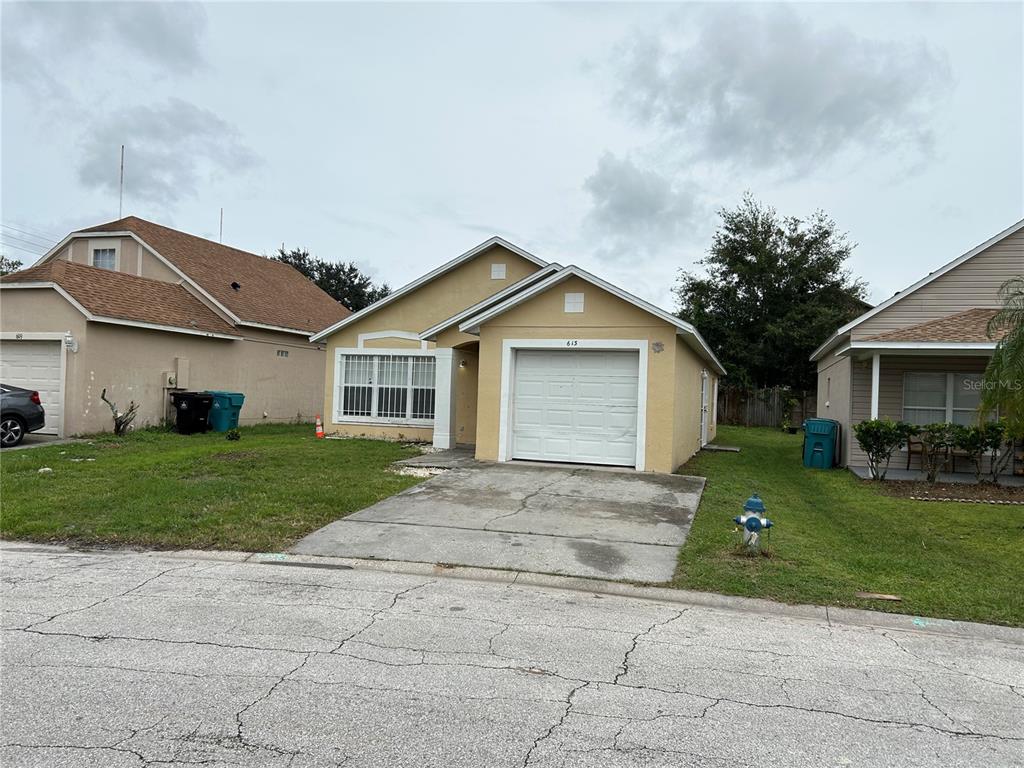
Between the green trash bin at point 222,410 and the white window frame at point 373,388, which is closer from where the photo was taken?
the white window frame at point 373,388

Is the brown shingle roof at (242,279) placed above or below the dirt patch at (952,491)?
above

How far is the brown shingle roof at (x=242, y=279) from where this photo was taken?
74.2ft

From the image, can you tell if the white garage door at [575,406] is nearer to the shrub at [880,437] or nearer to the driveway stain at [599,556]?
the shrub at [880,437]

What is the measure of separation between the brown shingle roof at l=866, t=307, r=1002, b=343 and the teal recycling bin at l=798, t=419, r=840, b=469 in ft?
7.69

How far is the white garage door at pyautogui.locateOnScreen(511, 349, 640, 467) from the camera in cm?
1323

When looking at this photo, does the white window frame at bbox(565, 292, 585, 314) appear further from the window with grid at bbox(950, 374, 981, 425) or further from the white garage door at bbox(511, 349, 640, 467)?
the window with grid at bbox(950, 374, 981, 425)

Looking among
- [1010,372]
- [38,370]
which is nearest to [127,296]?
[38,370]

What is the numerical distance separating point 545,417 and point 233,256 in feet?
59.6

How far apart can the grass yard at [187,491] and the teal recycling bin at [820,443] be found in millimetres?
9135

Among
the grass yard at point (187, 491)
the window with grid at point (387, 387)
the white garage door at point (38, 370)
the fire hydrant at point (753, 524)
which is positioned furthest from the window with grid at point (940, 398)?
the white garage door at point (38, 370)

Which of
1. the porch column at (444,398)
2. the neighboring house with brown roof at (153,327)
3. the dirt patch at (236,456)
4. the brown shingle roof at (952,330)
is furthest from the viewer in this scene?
the neighboring house with brown roof at (153,327)

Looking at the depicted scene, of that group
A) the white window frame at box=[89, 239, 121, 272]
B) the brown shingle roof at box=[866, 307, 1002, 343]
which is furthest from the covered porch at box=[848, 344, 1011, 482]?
the white window frame at box=[89, 239, 121, 272]

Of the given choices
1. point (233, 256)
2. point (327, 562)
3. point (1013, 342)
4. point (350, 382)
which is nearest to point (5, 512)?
point (327, 562)

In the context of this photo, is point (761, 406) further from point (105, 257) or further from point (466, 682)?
point (466, 682)
